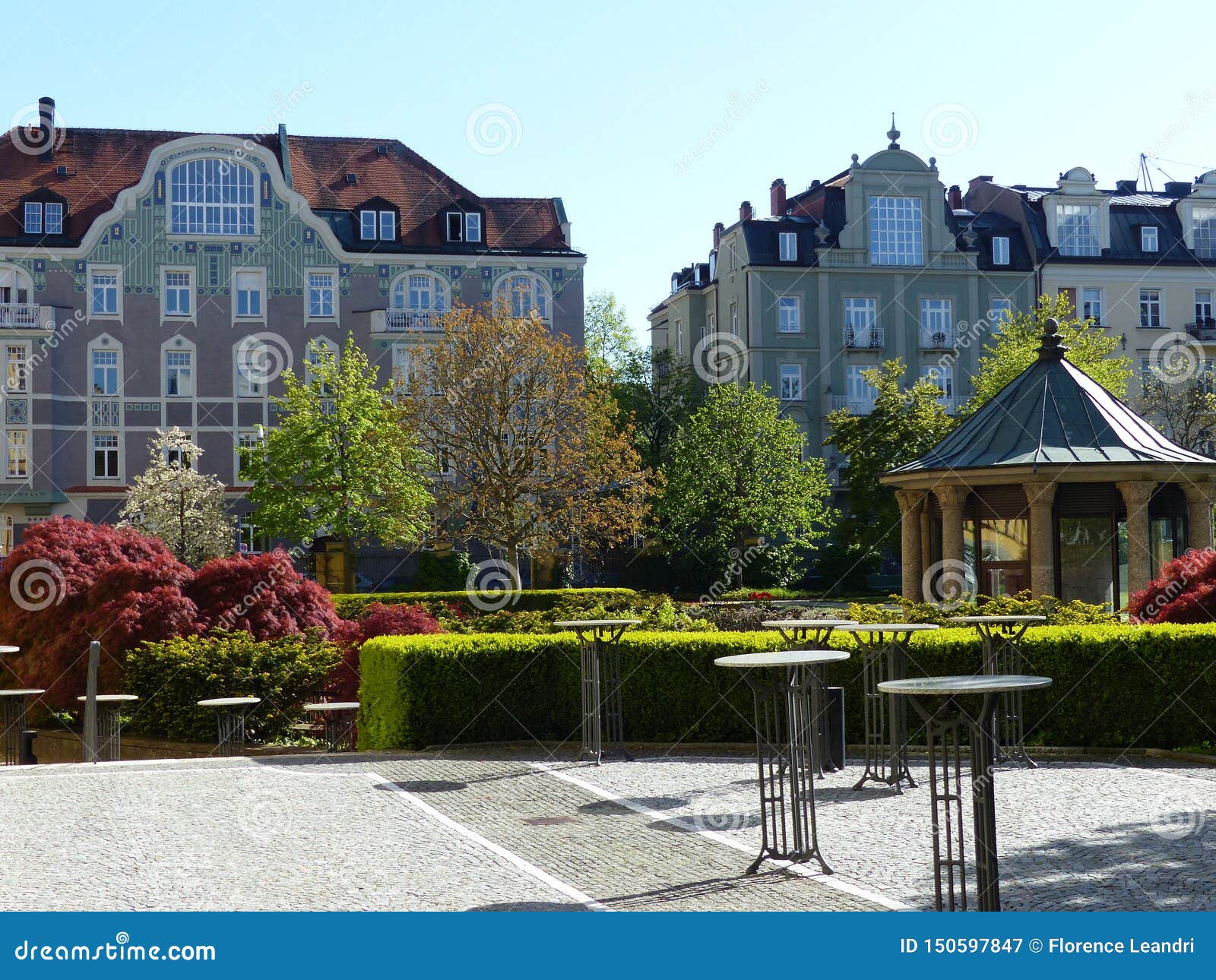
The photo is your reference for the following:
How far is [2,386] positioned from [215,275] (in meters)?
8.86

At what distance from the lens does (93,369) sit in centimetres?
5206

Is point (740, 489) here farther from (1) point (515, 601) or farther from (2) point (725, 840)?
(2) point (725, 840)

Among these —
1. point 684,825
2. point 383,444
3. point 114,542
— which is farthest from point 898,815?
point 383,444

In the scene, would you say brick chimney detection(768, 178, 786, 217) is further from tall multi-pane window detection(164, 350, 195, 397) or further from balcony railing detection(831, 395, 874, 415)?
tall multi-pane window detection(164, 350, 195, 397)

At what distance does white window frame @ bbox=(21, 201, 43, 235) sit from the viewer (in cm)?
5166

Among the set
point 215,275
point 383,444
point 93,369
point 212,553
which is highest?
point 215,275

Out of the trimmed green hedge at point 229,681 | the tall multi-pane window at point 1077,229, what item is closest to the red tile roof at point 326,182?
the tall multi-pane window at point 1077,229

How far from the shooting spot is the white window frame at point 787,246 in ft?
190

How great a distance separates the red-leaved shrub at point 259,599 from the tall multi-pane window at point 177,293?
34.8 metres

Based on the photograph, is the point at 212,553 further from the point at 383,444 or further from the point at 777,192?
the point at 777,192

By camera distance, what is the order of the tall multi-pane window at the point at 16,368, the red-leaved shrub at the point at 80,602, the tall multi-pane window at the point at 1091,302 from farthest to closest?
the tall multi-pane window at the point at 1091,302 < the tall multi-pane window at the point at 16,368 < the red-leaved shrub at the point at 80,602

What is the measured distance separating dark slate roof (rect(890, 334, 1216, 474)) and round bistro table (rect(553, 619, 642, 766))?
11144 millimetres

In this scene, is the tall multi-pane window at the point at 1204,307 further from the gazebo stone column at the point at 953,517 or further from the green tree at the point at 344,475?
the gazebo stone column at the point at 953,517

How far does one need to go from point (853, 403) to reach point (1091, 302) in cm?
1290
